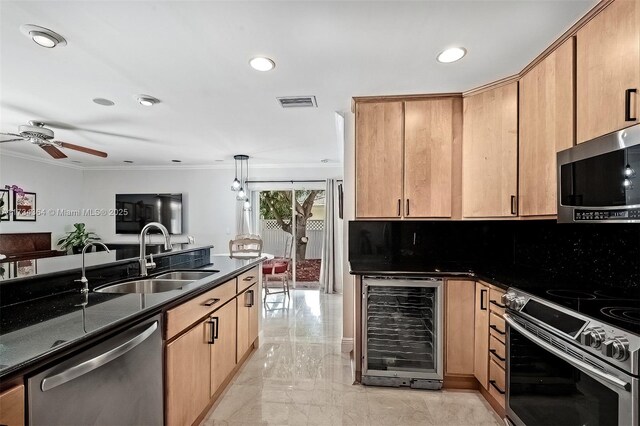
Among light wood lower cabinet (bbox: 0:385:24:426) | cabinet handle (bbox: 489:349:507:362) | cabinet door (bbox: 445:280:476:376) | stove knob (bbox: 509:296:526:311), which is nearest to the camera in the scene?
light wood lower cabinet (bbox: 0:385:24:426)

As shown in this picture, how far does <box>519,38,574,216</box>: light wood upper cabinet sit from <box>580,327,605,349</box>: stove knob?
37.1 inches

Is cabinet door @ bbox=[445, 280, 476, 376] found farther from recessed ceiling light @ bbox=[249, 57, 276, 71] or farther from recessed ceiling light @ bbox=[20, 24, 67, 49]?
recessed ceiling light @ bbox=[20, 24, 67, 49]

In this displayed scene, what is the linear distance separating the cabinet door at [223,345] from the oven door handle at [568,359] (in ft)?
5.96

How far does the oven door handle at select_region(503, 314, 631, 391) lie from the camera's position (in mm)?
1140

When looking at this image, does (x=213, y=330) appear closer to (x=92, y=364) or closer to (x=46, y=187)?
(x=92, y=364)

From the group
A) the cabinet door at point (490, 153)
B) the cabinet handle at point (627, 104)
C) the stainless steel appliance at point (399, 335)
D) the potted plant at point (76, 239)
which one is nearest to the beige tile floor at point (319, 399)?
the stainless steel appliance at point (399, 335)

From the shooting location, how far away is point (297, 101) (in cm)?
280

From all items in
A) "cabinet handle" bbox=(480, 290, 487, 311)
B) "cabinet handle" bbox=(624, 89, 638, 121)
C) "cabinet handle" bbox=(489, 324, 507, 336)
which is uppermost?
"cabinet handle" bbox=(624, 89, 638, 121)

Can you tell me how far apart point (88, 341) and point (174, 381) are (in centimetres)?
66

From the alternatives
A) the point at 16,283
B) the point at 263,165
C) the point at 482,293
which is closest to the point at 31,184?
the point at 263,165

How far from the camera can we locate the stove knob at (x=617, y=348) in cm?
109

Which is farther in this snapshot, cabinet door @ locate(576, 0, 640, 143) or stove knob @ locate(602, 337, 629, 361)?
cabinet door @ locate(576, 0, 640, 143)

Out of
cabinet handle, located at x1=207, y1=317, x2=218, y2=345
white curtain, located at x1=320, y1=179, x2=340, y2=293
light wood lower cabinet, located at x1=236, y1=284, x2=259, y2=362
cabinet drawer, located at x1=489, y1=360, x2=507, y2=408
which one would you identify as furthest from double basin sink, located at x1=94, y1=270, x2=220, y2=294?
white curtain, located at x1=320, y1=179, x2=340, y2=293

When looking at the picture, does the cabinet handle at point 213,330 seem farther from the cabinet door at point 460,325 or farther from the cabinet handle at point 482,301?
the cabinet handle at point 482,301
